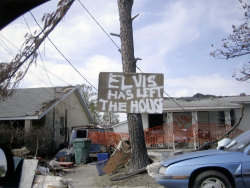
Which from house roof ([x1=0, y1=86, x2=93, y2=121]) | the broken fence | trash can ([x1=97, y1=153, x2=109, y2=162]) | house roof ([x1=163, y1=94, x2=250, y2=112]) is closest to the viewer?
trash can ([x1=97, y1=153, x2=109, y2=162])

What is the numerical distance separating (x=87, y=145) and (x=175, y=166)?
33.9 ft

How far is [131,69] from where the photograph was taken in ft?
30.8

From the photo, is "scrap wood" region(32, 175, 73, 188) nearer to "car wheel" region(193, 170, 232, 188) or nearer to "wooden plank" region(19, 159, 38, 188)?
"wooden plank" region(19, 159, 38, 188)

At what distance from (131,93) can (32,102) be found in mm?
15040

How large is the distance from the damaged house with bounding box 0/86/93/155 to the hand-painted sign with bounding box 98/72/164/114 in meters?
9.25

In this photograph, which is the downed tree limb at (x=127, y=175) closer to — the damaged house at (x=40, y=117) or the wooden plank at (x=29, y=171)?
the wooden plank at (x=29, y=171)

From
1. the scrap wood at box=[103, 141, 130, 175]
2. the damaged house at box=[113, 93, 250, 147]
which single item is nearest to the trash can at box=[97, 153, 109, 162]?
the scrap wood at box=[103, 141, 130, 175]

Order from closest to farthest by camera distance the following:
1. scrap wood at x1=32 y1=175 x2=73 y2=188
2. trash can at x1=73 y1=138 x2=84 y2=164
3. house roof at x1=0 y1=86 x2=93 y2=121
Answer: scrap wood at x1=32 y1=175 x2=73 y2=188 < trash can at x1=73 y1=138 x2=84 y2=164 < house roof at x1=0 y1=86 x2=93 y2=121

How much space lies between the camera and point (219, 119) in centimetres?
2259

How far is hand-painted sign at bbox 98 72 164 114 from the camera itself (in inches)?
261

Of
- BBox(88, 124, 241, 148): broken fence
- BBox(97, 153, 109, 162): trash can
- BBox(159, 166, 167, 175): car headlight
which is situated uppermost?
BBox(88, 124, 241, 148): broken fence

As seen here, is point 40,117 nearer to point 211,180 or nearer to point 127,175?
point 127,175

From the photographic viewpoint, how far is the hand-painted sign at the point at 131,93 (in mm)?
6641

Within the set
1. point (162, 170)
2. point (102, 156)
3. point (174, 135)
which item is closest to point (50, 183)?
point (162, 170)
